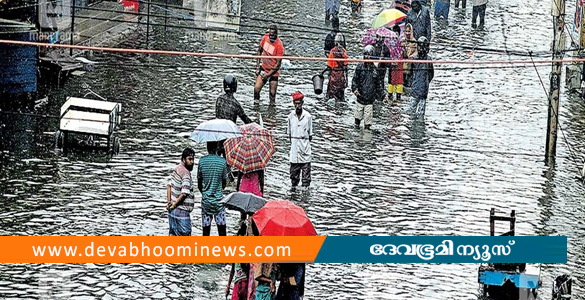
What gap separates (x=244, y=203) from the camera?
1384 cm

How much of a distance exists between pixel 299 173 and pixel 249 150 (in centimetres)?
230

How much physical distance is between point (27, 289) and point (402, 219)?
17.6ft

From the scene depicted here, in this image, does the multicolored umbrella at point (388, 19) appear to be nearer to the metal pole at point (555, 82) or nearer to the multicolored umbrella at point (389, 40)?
the multicolored umbrella at point (389, 40)

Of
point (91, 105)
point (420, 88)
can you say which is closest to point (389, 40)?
point (420, 88)

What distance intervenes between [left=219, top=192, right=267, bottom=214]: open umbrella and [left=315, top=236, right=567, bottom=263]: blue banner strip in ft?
2.93

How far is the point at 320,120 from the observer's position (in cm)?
2202

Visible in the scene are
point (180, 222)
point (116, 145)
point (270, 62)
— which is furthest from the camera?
point (270, 62)

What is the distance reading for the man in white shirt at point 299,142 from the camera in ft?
59.0

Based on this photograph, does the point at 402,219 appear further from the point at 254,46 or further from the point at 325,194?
the point at 254,46

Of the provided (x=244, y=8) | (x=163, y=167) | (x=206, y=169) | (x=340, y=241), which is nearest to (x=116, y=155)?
(x=163, y=167)

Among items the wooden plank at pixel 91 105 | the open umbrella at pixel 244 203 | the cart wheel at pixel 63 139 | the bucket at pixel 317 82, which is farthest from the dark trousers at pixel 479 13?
the open umbrella at pixel 244 203

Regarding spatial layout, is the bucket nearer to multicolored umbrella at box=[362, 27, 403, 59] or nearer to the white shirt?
multicolored umbrella at box=[362, 27, 403, 59]

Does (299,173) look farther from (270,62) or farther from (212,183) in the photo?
(270,62)

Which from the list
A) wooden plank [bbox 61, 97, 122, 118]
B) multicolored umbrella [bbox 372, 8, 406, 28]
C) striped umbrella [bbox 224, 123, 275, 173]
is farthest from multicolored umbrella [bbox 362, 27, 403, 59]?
striped umbrella [bbox 224, 123, 275, 173]
